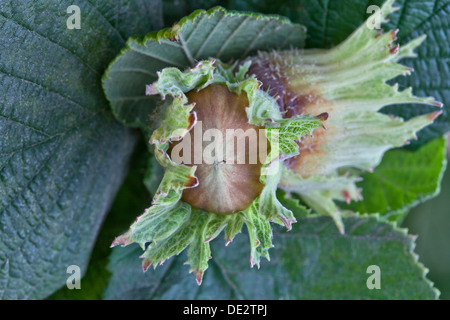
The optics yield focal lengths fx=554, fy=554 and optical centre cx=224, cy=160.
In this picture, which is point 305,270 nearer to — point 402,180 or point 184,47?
point 402,180

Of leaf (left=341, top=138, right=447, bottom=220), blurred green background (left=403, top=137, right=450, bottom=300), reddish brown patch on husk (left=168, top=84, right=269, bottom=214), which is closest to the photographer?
reddish brown patch on husk (left=168, top=84, right=269, bottom=214)

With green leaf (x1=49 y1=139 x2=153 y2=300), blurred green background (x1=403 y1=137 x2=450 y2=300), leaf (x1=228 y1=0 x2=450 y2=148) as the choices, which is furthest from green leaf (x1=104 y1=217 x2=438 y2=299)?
blurred green background (x1=403 y1=137 x2=450 y2=300)

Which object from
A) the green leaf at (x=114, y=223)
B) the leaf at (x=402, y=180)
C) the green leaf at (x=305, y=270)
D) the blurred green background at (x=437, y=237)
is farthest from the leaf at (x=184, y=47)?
the blurred green background at (x=437, y=237)

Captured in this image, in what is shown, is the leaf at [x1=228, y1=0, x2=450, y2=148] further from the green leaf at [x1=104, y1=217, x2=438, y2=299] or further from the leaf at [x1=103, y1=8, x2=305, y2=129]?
the green leaf at [x1=104, y1=217, x2=438, y2=299]

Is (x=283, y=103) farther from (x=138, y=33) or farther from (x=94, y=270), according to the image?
(x=94, y=270)

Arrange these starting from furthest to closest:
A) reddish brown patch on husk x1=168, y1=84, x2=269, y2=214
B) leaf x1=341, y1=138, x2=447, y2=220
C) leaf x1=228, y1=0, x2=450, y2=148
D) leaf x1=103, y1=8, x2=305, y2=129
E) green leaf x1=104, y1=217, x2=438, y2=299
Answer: leaf x1=341, y1=138, x2=447, y2=220 → green leaf x1=104, y1=217, x2=438, y2=299 → leaf x1=228, y1=0, x2=450, y2=148 → leaf x1=103, y1=8, x2=305, y2=129 → reddish brown patch on husk x1=168, y1=84, x2=269, y2=214

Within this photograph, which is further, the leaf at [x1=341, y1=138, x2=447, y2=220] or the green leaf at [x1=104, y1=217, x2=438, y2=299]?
the leaf at [x1=341, y1=138, x2=447, y2=220]
